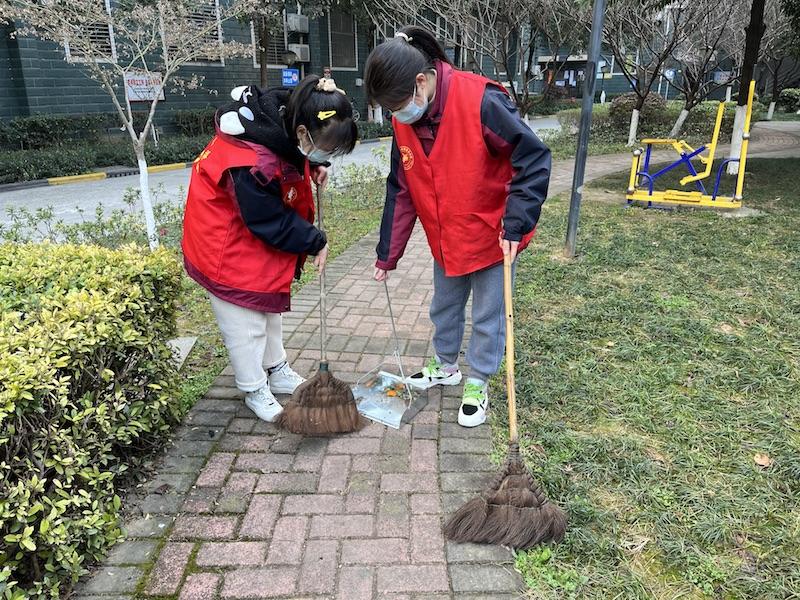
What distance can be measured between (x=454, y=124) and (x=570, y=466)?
1.46 metres

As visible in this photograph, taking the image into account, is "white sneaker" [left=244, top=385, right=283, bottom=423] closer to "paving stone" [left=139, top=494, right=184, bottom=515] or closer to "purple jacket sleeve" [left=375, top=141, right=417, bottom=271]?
"paving stone" [left=139, top=494, right=184, bottom=515]

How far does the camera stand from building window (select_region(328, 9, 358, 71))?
19403 mm

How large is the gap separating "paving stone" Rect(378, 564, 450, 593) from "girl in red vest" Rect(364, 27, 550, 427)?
0.88m

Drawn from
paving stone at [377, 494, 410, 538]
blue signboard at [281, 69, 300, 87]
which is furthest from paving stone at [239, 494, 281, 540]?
blue signboard at [281, 69, 300, 87]

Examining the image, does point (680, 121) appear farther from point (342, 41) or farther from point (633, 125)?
point (342, 41)

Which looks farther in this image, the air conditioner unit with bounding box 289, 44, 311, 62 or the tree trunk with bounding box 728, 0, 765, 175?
the air conditioner unit with bounding box 289, 44, 311, 62

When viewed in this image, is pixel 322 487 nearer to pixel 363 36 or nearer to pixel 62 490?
pixel 62 490

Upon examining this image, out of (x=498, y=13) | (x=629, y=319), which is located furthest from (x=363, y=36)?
(x=629, y=319)

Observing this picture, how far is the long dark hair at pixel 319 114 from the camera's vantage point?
2.29 m

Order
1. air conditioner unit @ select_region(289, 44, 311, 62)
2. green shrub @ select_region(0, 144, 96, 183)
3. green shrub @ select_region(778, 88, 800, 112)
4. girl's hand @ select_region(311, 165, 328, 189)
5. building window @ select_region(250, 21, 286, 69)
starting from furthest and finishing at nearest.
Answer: green shrub @ select_region(778, 88, 800, 112), air conditioner unit @ select_region(289, 44, 311, 62), building window @ select_region(250, 21, 286, 69), green shrub @ select_region(0, 144, 96, 183), girl's hand @ select_region(311, 165, 328, 189)

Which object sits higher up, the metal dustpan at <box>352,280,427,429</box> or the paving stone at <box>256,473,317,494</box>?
the metal dustpan at <box>352,280,427,429</box>

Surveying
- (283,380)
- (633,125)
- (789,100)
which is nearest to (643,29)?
(633,125)

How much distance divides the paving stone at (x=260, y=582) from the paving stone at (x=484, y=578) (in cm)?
53

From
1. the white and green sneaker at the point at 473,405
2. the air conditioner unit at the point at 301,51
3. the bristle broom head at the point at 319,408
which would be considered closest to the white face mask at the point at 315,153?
the bristle broom head at the point at 319,408
